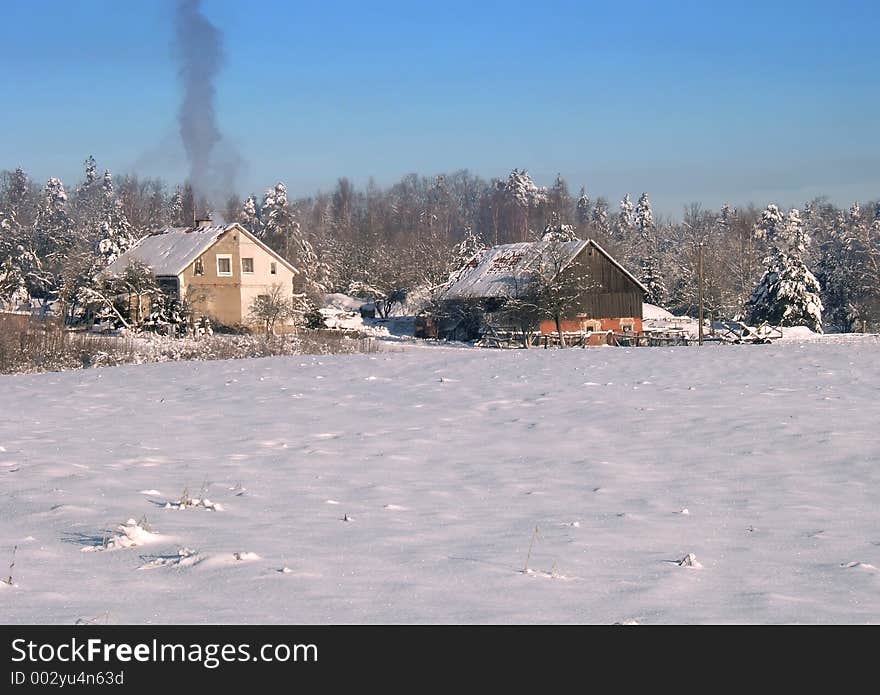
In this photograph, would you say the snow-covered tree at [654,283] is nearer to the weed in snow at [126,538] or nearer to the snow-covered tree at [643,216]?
the snow-covered tree at [643,216]

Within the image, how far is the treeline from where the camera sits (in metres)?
70.7

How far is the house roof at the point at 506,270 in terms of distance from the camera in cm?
6500

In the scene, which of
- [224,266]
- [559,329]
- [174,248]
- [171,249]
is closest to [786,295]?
[559,329]

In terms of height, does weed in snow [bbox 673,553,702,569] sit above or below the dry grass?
below

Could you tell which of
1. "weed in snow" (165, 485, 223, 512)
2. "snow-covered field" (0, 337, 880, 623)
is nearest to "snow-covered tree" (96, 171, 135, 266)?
"snow-covered field" (0, 337, 880, 623)

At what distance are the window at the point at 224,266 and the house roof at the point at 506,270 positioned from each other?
47.8 feet

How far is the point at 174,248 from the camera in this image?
227 feet

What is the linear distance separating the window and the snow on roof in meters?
1.22

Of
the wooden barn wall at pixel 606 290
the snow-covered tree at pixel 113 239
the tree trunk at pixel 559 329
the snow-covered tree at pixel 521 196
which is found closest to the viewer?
the tree trunk at pixel 559 329

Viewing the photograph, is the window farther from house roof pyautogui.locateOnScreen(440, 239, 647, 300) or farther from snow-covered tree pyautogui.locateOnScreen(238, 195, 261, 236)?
snow-covered tree pyautogui.locateOnScreen(238, 195, 261, 236)

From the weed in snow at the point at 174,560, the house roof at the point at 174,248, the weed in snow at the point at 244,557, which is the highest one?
the house roof at the point at 174,248

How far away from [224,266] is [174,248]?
411 cm

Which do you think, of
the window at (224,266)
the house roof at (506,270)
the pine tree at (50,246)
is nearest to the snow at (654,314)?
the house roof at (506,270)

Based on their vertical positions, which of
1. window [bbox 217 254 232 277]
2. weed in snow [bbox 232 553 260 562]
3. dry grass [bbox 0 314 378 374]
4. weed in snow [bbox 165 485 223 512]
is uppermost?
window [bbox 217 254 232 277]
